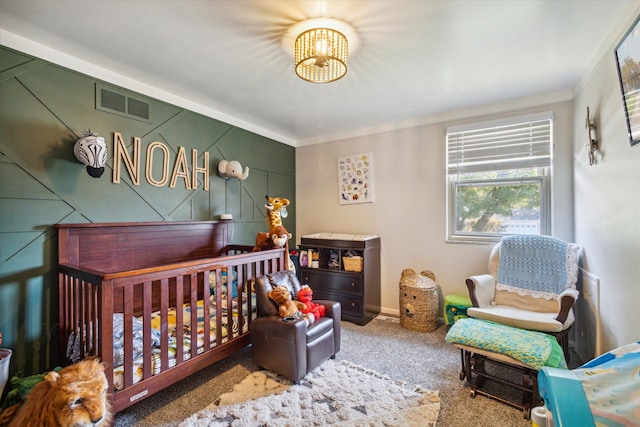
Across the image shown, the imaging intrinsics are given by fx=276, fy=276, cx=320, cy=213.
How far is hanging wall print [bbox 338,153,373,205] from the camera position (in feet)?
12.1

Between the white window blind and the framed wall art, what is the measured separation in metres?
1.24

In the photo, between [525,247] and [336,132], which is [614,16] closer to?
[525,247]

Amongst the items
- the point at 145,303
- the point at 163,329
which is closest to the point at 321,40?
the point at 145,303

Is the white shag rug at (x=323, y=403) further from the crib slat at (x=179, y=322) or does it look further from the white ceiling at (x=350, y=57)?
the white ceiling at (x=350, y=57)

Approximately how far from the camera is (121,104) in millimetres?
2334

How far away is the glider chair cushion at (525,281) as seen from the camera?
7.42 ft

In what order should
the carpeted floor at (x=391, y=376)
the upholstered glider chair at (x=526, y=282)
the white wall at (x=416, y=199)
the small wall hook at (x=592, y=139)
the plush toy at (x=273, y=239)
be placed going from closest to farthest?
the carpeted floor at (x=391, y=376) → the small wall hook at (x=592, y=139) → the upholstered glider chair at (x=526, y=282) → the white wall at (x=416, y=199) → the plush toy at (x=273, y=239)

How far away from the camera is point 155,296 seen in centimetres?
255

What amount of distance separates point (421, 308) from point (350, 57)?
98.7 inches

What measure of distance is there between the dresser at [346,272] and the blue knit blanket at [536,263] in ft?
4.39

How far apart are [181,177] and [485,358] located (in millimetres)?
2989

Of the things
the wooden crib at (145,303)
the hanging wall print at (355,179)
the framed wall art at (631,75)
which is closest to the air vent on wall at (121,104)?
the wooden crib at (145,303)

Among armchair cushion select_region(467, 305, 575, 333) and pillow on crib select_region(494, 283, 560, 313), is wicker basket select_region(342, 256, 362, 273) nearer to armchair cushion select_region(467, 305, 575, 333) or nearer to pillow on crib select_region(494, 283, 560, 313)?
armchair cushion select_region(467, 305, 575, 333)

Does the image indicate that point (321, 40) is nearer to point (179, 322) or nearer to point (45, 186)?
point (179, 322)
